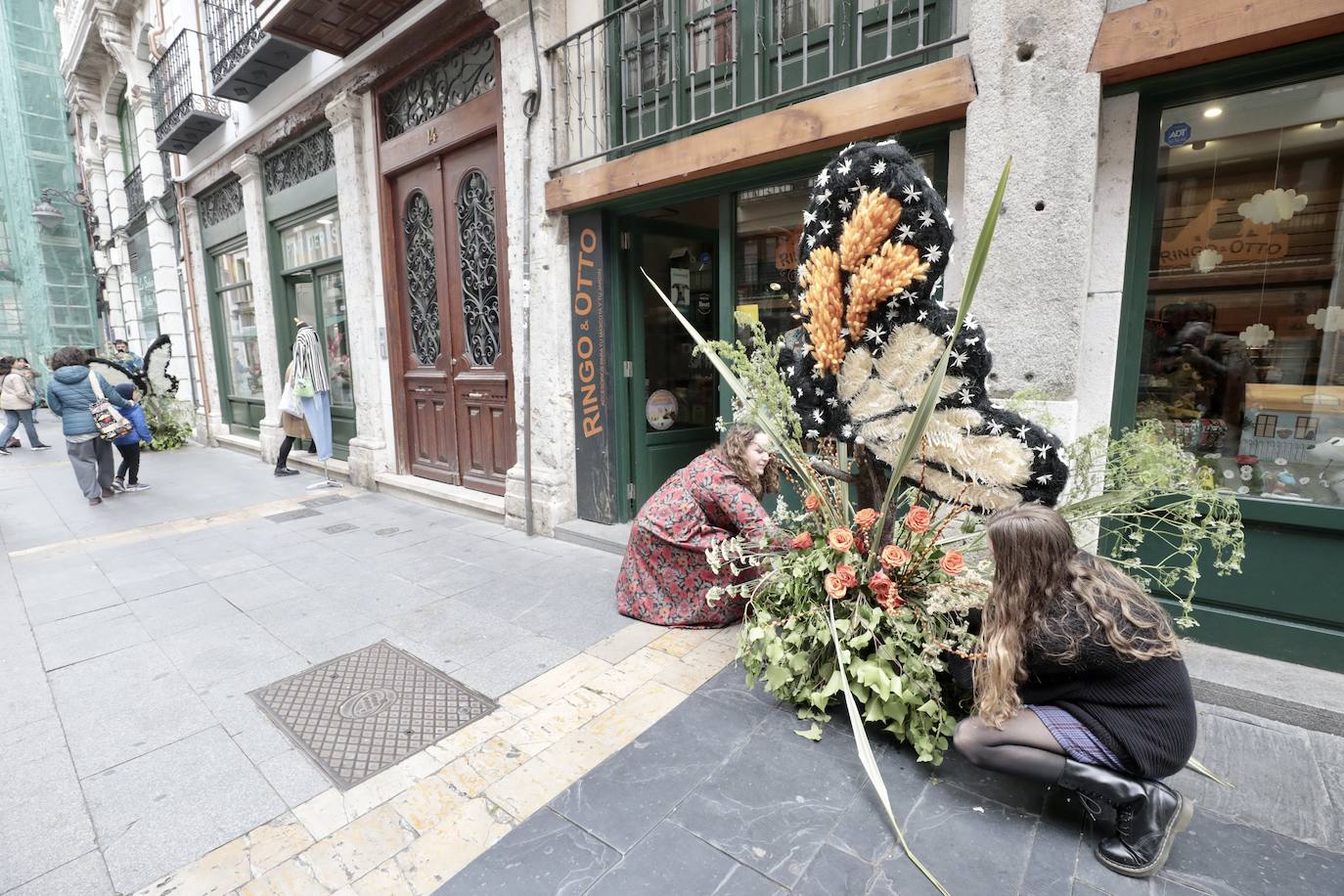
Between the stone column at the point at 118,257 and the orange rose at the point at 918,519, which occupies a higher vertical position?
the stone column at the point at 118,257

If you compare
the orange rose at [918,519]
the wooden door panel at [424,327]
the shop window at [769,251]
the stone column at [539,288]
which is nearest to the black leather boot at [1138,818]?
the orange rose at [918,519]

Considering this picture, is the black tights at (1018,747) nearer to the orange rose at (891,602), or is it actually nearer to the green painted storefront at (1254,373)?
the orange rose at (891,602)

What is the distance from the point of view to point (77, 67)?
1315 cm

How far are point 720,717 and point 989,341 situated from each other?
2188 mm

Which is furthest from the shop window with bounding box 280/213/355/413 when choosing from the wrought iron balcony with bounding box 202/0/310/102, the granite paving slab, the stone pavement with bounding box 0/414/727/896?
the granite paving slab

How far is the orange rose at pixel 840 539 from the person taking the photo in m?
2.32

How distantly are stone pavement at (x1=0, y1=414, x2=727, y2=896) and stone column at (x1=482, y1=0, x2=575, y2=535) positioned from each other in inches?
20.7

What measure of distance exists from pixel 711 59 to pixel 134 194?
14.8 m

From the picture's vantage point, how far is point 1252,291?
2.88m

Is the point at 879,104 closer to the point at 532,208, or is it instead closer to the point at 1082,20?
the point at 1082,20

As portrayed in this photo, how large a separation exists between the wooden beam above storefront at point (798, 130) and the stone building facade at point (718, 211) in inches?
0.7

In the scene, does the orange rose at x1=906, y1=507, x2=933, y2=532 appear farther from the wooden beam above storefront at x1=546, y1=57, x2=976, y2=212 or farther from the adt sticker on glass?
the adt sticker on glass

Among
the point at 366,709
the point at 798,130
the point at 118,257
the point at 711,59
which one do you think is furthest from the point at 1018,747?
the point at 118,257

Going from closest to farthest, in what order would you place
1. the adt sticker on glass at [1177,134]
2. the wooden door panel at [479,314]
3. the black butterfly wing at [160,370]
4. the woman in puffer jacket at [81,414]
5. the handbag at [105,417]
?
the adt sticker on glass at [1177,134], the wooden door panel at [479,314], the woman in puffer jacket at [81,414], the handbag at [105,417], the black butterfly wing at [160,370]
